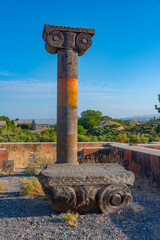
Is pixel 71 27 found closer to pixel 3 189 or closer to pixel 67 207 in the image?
pixel 67 207

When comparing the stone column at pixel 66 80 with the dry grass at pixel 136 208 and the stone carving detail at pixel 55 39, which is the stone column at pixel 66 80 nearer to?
the stone carving detail at pixel 55 39

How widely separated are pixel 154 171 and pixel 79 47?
3.70m

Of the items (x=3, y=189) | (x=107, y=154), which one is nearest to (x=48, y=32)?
(x=3, y=189)

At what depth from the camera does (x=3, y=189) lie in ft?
19.4

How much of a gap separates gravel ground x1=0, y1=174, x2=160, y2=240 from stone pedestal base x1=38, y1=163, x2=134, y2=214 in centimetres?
17

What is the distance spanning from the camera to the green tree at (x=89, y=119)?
1490 inches

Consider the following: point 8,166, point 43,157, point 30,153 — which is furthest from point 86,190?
point 30,153

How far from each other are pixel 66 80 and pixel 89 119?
33933 millimetres

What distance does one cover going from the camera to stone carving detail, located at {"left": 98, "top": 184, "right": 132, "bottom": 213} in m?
4.14

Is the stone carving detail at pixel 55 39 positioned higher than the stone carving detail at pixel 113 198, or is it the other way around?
the stone carving detail at pixel 55 39

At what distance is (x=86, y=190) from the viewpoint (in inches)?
161

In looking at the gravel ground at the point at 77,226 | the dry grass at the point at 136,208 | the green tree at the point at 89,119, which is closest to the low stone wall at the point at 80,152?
the dry grass at the point at 136,208

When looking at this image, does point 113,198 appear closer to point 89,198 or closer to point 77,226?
point 89,198

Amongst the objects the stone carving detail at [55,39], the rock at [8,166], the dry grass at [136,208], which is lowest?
the dry grass at [136,208]
